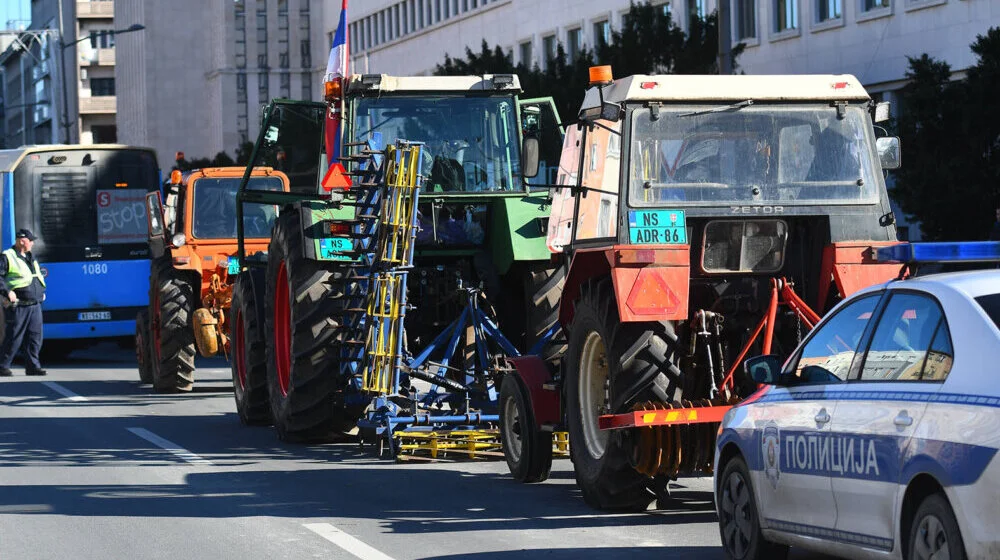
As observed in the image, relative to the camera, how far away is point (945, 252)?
842 centimetres

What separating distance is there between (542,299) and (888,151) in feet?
11.7

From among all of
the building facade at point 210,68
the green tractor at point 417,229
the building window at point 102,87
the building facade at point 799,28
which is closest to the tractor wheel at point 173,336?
the building facade at point 799,28

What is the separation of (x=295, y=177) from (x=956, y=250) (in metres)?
9.00

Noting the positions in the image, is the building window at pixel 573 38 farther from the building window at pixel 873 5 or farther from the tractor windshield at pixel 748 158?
the tractor windshield at pixel 748 158

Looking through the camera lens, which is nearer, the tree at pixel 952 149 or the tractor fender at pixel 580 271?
the tractor fender at pixel 580 271

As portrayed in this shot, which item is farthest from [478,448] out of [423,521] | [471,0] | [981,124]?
[471,0]

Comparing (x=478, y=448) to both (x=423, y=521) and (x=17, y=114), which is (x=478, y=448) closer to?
(x=423, y=521)

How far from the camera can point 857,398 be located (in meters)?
7.99

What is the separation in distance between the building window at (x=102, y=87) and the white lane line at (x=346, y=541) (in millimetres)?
156712

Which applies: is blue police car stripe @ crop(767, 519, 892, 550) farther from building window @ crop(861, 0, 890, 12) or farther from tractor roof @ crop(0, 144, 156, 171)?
Answer: building window @ crop(861, 0, 890, 12)

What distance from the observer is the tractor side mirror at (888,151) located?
38.7ft

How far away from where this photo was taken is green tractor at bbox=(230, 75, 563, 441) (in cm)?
1520

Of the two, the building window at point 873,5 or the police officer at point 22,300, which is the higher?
the building window at point 873,5

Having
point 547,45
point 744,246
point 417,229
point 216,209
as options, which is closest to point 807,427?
point 744,246
